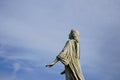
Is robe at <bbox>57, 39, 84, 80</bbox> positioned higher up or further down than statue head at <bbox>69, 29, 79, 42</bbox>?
further down

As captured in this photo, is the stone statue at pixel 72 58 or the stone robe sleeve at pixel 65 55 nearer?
the stone robe sleeve at pixel 65 55

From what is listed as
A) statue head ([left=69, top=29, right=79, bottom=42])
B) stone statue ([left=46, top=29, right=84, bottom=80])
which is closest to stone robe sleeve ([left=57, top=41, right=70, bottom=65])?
stone statue ([left=46, top=29, right=84, bottom=80])

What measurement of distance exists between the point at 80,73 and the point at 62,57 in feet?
4.53

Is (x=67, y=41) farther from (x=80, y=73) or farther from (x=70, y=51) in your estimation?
(x=80, y=73)

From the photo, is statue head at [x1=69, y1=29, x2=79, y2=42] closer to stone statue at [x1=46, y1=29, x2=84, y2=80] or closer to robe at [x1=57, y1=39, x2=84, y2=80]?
stone statue at [x1=46, y1=29, x2=84, y2=80]

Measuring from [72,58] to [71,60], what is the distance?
5.0 inches

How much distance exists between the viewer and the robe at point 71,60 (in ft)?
55.1

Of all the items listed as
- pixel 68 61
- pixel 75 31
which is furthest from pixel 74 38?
pixel 68 61

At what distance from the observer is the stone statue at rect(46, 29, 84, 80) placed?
16797 millimetres

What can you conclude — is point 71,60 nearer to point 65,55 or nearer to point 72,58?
point 72,58

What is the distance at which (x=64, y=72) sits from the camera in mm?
17328

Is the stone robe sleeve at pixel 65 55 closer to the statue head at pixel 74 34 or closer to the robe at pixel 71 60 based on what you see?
the robe at pixel 71 60

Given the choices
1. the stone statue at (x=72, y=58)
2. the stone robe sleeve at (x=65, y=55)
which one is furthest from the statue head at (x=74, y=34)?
the stone robe sleeve at (x=65, y=55)

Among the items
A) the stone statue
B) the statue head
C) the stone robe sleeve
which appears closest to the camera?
the stone robe sleeve
